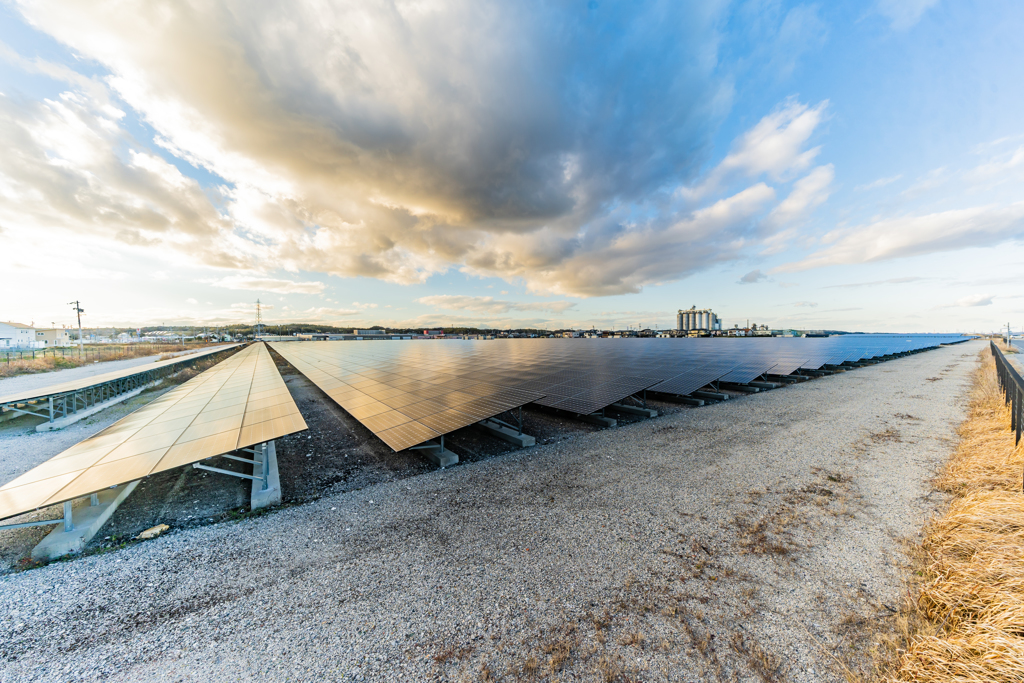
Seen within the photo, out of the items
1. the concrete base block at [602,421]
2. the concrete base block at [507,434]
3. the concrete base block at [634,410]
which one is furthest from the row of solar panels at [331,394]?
the concrete base block at [507,434]

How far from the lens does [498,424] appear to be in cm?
1238

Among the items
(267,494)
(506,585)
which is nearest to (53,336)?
(267,494)

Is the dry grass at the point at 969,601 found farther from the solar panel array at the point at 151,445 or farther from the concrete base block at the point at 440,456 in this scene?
the solar panel array at the point at 151,445

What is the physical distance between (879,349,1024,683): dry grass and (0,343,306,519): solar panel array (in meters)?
10.7

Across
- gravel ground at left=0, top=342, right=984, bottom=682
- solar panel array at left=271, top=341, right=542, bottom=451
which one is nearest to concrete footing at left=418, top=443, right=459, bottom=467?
gravel ground at left=0, top=342, right=984, bottom=682

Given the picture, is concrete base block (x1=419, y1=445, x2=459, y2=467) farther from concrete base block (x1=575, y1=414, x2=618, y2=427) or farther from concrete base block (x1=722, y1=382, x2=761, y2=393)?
concrete base block (x1=722, y1=382, x2=761, y2=393)

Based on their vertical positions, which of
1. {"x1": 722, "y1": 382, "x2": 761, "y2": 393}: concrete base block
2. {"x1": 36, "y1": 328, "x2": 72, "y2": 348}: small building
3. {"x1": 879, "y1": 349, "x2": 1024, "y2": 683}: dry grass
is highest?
{"x1": 36, "y1": 328, "x2": 72, "y2": 348}: small building

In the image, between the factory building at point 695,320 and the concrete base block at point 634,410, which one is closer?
the concrete base block at point 634,410

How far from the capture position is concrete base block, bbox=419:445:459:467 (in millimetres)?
9516

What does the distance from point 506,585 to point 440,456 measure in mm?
5225

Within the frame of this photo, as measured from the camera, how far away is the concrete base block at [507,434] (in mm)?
11047

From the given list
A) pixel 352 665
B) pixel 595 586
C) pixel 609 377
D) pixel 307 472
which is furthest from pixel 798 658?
pixel 609 377

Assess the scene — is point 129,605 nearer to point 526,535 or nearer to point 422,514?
point 422,514

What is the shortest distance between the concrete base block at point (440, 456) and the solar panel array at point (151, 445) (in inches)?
146
